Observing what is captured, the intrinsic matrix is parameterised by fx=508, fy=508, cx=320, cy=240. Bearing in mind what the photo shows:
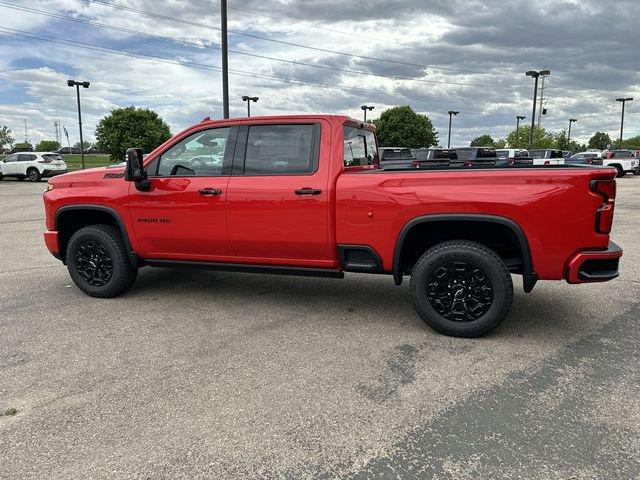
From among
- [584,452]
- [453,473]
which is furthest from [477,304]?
[453,473]

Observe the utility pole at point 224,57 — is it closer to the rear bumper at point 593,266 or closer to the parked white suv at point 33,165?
the rear bumper at point 593,266

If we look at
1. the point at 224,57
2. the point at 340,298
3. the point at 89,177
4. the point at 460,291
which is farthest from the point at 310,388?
the point at 224,57

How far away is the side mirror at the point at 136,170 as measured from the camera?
15.4 feet

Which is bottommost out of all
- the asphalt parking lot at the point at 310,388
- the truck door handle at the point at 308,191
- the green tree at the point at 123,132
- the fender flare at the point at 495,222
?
the asphalt parking lot at the point at 310,388

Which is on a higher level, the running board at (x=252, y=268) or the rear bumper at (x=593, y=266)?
the rear bumper at (x=593, y=266)

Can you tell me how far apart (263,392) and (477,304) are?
6.27 feet

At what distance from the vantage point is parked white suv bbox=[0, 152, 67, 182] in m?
27.3

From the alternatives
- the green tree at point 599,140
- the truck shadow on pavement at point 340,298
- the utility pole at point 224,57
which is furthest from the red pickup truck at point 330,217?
the green tree at point 599,140

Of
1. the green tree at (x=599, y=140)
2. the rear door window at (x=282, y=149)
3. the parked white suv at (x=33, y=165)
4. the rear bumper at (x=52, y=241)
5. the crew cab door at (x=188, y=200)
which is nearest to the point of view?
the rear door window at (x=282, y=149)

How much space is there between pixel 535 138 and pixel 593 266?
9240 centimetres

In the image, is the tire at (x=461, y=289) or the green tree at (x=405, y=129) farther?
the green tree at (x=405, y=129)

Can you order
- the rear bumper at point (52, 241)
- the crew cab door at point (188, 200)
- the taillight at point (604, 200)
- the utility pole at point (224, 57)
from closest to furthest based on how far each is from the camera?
the taillight at point (604, 200), the crew cab door at point (188, 200), the rear bumper at point (52, 241), the utility pole at point (224, 57)

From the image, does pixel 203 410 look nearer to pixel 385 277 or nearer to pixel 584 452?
pixel 584 452

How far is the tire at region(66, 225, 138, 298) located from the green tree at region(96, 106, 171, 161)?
46.1m
